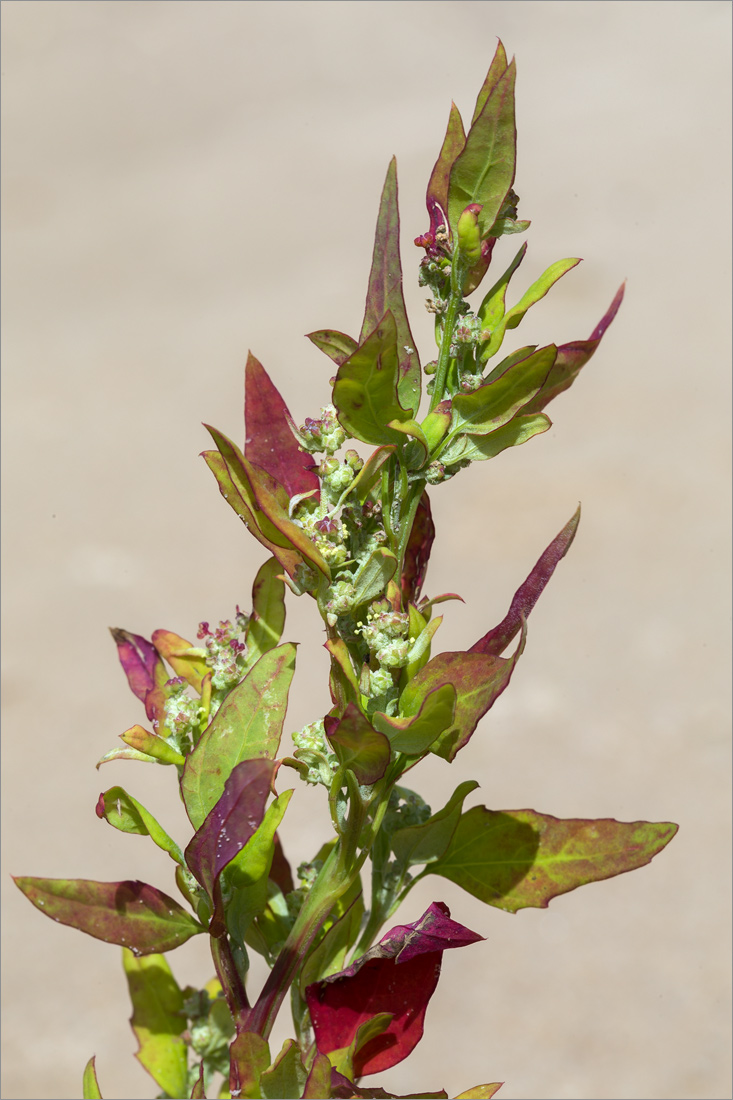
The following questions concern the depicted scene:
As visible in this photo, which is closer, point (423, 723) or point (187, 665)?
point (423, 723)

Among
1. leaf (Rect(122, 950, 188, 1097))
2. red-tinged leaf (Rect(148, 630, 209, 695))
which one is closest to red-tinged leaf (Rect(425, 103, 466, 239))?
red-tinged leaf (Rect(148, 630, 209, 695))

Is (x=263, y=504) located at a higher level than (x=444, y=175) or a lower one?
lower

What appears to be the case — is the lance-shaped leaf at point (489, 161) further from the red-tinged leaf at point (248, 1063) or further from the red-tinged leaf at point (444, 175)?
the red-tinged leaf at point (248, 1063)

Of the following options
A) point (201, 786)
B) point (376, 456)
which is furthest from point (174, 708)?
point (376, 456)

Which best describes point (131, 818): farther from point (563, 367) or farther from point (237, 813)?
point (563, 367)

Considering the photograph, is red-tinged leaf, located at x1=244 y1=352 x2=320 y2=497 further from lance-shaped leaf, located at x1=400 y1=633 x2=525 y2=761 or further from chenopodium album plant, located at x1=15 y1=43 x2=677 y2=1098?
lance-shaped leaf, located at x1=400 y1=633 x2=525 y2=761

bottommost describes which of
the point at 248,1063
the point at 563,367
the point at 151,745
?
the point at 248,1063

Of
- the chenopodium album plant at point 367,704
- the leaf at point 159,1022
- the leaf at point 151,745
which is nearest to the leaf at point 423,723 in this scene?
the chenopodium album plant at point 367,704

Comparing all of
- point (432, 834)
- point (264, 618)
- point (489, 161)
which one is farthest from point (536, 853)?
point (489, 161)
